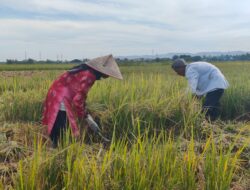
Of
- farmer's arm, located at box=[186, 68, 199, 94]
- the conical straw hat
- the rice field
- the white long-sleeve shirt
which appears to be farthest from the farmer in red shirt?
the white long-sleeve shirt

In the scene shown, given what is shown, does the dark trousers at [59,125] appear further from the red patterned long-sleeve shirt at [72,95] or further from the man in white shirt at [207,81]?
the man in white shirt at [207,81]

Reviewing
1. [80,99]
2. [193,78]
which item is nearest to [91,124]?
[80,99]

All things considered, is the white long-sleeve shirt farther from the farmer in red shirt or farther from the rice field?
the farmer in red shirt

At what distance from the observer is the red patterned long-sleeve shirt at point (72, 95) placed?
3936 mm

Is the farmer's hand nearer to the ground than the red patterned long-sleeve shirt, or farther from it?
nearer to the ground

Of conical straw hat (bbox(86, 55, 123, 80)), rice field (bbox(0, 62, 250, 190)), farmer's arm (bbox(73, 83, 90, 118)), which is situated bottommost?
rice field (bbox(0, 62, 250, 190))

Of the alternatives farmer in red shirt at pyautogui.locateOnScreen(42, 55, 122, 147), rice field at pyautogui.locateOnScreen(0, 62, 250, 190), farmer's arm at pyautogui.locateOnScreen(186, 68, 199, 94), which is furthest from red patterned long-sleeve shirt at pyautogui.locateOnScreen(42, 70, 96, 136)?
farmer's arm at pyautogui.locateOnScreen(186, 68, 199, 94)

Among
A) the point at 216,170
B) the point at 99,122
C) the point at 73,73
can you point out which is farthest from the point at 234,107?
the point at 216,170

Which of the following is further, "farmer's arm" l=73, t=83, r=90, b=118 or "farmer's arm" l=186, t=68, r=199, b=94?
"farmer's arm" l=186, t=68, r=199, b=94

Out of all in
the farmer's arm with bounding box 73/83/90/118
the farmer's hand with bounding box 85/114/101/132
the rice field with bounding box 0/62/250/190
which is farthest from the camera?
the farmer's hand with bounding box 85/114/101/132

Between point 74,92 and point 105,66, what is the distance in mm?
442

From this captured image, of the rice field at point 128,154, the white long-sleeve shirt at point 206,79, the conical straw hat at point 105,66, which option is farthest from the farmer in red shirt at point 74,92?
the white long-sleeve shirt at point 206,79

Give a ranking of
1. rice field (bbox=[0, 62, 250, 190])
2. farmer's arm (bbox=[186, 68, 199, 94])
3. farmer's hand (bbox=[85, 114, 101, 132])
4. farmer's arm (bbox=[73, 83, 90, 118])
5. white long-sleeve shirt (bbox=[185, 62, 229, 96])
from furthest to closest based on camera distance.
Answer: white long-sleeve shirt (bbox=[185, 62, 229, 96]) → farmer's arm (bbox=[186, 68, 199, 94]) → farmer's hand (bbox=[85, 114, 101, 132]) → farmer's arm (bbox=[73, 83, 90, 118]) → rice field (bbox=[0, 62, 250, 190])

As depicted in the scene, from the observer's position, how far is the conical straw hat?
3.94 metres
